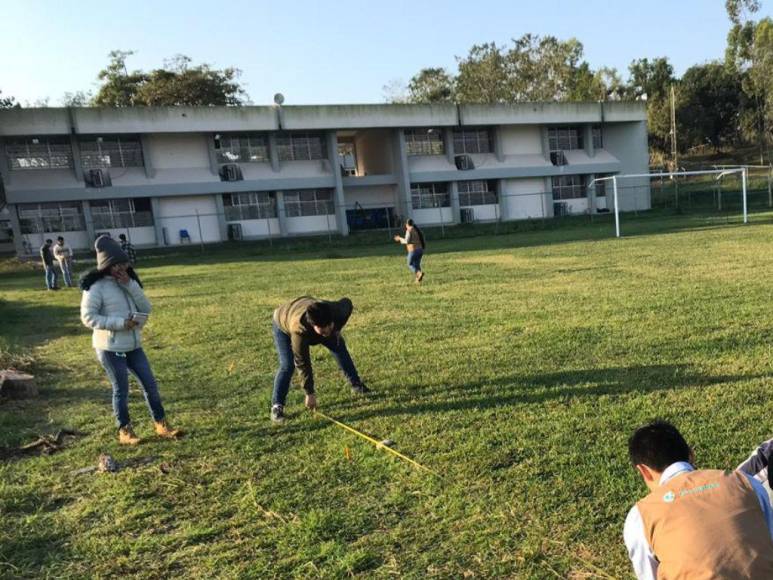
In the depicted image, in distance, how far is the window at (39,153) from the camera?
33.2m

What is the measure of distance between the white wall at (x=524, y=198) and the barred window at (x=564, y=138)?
10.9 ft

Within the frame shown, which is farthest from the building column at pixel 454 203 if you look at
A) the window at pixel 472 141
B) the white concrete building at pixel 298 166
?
the window at pixel 472 141

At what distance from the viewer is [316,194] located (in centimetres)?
3897

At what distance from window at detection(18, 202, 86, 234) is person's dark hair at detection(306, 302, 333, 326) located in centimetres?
3342

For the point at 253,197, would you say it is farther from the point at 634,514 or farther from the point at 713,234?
the point at 634,514

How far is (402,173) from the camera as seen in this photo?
3988 cm

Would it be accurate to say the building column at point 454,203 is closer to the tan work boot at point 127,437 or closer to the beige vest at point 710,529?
the tan work boot at point 127,437

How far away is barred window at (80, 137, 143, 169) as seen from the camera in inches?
1364

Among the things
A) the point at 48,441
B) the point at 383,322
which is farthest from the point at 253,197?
the point at 48,441

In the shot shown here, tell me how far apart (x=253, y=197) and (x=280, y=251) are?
855cm

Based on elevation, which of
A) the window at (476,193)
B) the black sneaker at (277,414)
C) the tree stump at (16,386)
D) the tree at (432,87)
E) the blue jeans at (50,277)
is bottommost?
the black sneaker at (277,414)

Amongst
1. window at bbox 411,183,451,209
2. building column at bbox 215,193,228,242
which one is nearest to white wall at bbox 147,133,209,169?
building column at bbox 215,193,228,242

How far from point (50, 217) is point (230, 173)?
10180 millimetres

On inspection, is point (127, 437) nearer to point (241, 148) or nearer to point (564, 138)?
point (241, 148)
